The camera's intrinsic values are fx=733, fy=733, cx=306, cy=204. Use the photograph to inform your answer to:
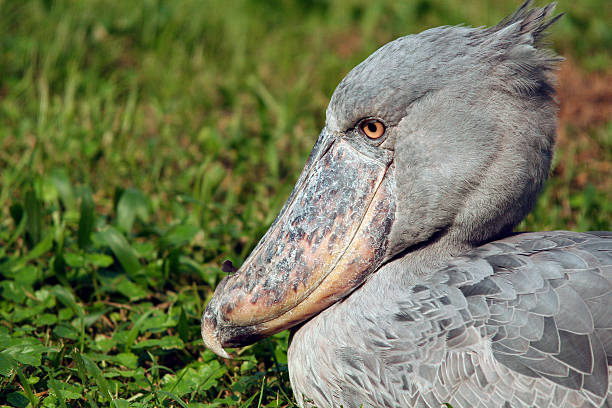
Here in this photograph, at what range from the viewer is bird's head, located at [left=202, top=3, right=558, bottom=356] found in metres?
2.48

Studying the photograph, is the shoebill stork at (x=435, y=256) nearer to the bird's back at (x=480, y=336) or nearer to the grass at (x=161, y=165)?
the bird's back at (x=480, y=336)

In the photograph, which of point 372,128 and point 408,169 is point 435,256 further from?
point 372,128

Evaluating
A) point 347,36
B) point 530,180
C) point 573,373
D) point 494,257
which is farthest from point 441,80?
point 347,36

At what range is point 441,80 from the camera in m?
2.48

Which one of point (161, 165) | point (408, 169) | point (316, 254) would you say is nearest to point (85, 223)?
point (161, 165)

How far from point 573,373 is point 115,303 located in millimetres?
Result: 1997

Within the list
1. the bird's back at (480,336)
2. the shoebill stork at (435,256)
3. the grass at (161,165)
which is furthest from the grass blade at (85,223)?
the bird's back at (480,336)

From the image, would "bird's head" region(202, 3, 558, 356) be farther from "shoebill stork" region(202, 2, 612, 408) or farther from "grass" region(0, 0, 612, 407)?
"grass" region(0, 0, 612, 407)

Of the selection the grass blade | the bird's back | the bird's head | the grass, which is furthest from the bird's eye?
the grass blade

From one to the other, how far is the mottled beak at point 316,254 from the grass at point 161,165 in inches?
12.1

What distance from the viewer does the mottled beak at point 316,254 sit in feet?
8.47

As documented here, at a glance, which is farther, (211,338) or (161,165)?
(161,165)

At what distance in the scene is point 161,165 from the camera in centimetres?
444

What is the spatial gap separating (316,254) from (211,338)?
50 centimetres
